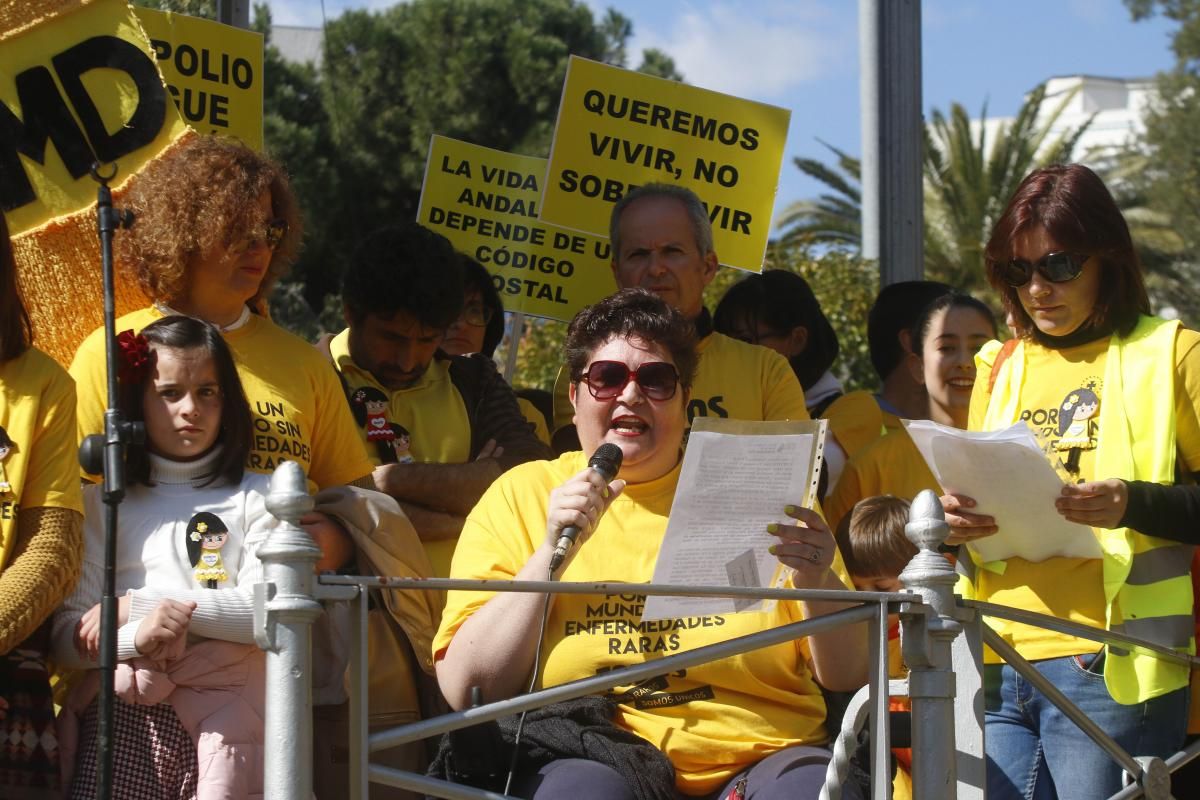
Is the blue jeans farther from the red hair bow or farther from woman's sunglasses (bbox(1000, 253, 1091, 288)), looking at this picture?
the red hair bow

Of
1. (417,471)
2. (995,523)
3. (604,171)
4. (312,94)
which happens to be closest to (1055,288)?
(995,523)

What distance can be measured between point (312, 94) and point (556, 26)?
5245 mm

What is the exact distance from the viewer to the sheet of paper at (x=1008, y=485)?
3457 millimetres

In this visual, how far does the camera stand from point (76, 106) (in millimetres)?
4789

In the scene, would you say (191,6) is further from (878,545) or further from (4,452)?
(878,545)

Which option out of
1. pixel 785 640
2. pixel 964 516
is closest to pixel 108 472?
pixel 785 640

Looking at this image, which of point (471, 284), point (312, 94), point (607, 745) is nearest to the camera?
point (607, 745)

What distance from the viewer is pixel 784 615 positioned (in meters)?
A: 3.75

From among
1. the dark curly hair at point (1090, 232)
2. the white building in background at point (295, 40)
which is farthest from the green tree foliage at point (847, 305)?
the white building in background at point (295, 40)

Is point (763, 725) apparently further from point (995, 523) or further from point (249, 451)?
point (249, 451)

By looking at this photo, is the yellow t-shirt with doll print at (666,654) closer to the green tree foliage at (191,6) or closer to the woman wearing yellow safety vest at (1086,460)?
the woman wearing yellow safety vest at (1086,460)

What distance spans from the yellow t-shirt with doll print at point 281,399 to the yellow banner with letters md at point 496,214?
7.96 ft

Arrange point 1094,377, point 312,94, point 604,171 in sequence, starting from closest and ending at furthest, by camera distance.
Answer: point 1094,377 → point 604,171 → point 312,94

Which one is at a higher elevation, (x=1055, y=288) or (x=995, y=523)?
(x=1055, y=288)
